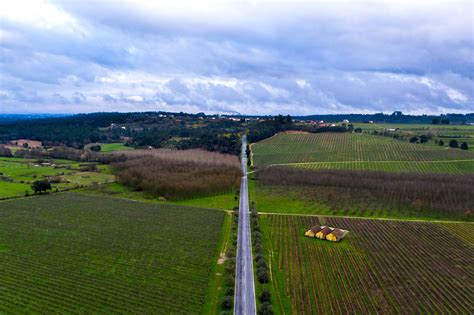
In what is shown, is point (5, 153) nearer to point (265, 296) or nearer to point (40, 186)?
point (40, 186)

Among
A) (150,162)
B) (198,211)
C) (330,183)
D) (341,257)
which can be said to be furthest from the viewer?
(150,162)

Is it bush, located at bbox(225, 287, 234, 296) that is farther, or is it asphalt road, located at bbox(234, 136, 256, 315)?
bush, located at bbox(225, 287, 234, 296)

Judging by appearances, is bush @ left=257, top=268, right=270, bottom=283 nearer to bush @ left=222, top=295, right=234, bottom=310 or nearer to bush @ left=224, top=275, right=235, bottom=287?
bush @ left=224, top=275, right=235, bottom=287

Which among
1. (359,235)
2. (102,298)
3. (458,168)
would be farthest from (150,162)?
(458,168)

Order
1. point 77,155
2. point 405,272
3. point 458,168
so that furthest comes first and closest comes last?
point 77,155
point 458,168
point 405,272

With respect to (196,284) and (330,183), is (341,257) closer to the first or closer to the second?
(196,284)

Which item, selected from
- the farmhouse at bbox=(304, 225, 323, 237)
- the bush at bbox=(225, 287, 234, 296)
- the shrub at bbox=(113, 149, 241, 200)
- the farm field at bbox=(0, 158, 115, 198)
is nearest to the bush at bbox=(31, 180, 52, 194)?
the farm field at bbox=(0, 158, 115, 198)
